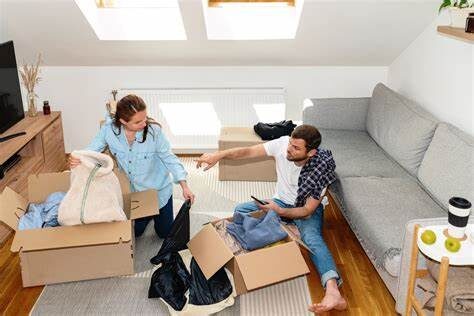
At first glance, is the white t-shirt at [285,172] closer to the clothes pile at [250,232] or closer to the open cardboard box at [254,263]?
the clothes pile at [250,232]

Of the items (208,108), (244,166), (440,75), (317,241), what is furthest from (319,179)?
(208,108)

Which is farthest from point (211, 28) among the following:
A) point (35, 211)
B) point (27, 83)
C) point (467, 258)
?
point (467, 258)

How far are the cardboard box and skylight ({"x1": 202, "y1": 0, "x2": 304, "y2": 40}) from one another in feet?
6.37

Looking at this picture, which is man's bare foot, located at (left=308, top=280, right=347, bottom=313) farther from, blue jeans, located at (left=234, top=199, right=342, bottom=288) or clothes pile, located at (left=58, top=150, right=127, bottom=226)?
clothes pile, located at (left=58, top=150, right=127, bottom=226)

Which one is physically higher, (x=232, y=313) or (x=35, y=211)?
(x=35, y=211)

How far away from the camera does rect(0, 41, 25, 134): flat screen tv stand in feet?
13.3

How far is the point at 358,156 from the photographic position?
162 inches

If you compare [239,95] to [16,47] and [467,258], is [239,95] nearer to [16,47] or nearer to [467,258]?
[16,47]

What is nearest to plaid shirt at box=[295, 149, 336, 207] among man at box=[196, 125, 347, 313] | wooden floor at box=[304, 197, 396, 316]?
man at box=[196, 125, 347, 313]

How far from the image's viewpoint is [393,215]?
3195 mm

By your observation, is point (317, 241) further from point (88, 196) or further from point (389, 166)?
point (88, 196)

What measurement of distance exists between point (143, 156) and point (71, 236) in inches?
27.4

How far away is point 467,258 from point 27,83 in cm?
382

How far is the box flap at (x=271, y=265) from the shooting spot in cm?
287
